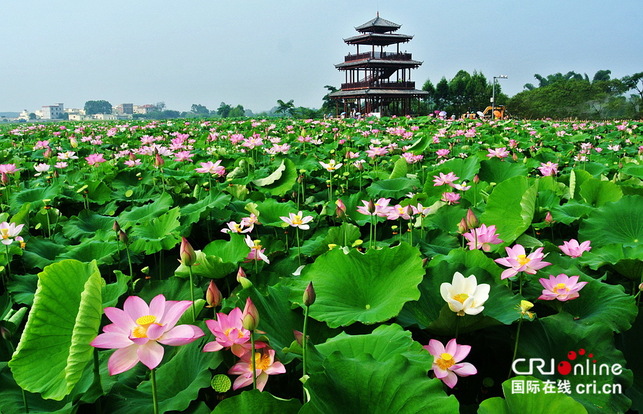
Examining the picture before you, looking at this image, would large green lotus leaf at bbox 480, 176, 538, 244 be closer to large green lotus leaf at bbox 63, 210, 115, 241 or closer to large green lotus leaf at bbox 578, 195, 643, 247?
large green lotus leaf at bbox 578, 195, 643, 247

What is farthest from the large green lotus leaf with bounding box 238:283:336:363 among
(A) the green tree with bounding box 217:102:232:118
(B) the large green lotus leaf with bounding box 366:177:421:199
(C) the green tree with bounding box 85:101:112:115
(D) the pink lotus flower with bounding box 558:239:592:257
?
(C) the green tree with bounding box 85:101:112:115

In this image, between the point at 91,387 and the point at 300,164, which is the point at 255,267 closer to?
the point at 91,387

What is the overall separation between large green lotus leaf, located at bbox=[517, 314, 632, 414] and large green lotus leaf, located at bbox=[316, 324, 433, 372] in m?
0.24

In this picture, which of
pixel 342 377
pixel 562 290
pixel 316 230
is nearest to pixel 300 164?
pixel 316 230

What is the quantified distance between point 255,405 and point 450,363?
31 cm

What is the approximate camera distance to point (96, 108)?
12712 cm

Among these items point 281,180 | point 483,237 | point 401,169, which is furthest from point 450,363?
point 401,169

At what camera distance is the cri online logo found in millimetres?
793

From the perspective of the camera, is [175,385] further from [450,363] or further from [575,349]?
[575,349]

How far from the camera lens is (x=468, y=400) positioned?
851 mm

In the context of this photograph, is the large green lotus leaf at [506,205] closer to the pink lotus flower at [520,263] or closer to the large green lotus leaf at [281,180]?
the pink lotus flower at [520,263]

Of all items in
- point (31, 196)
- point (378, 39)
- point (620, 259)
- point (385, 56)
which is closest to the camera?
point (620, 259)

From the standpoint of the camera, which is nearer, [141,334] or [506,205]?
[141,334]

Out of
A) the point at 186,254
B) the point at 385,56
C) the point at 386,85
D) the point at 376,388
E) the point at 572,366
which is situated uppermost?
the point at 385,56
